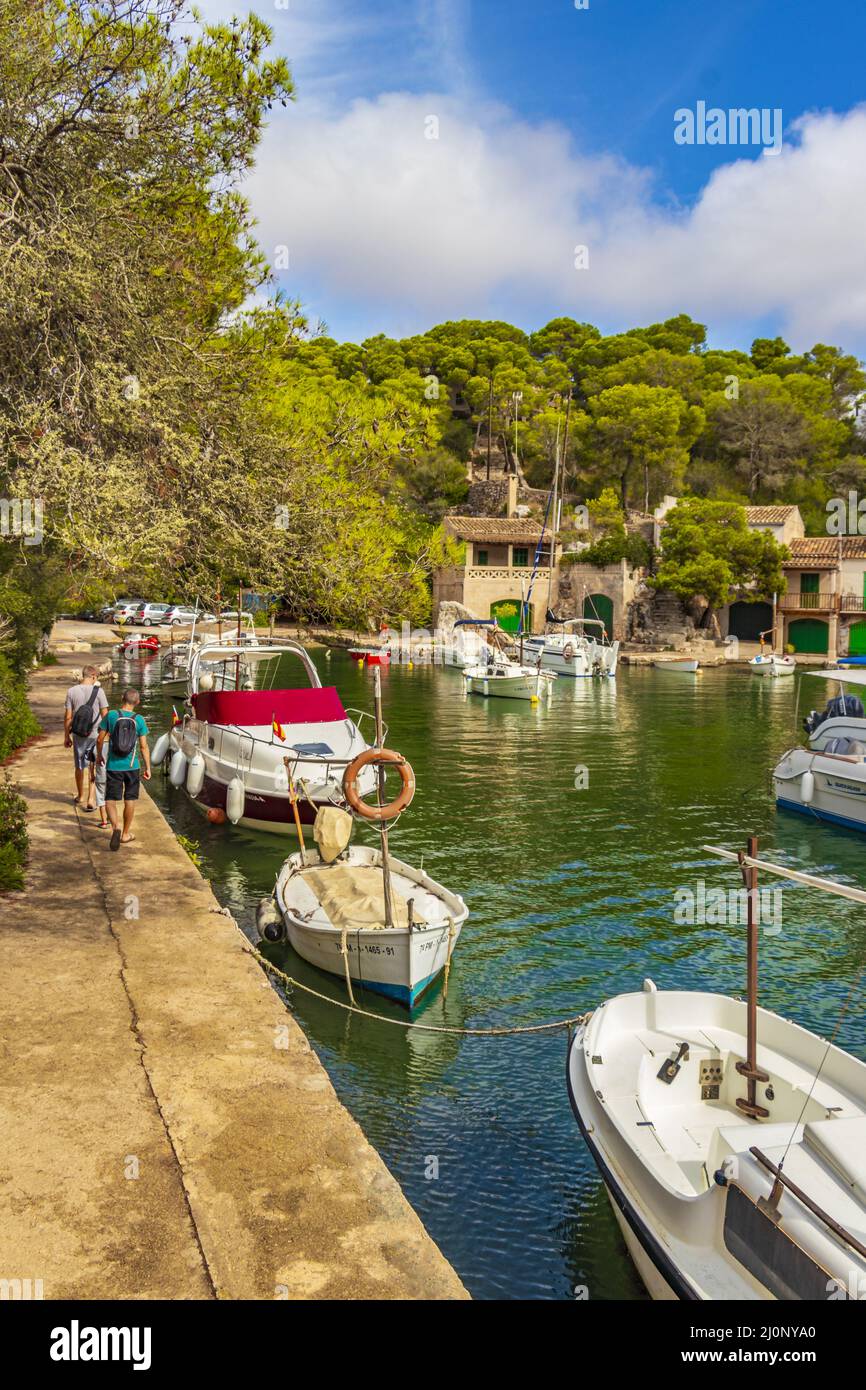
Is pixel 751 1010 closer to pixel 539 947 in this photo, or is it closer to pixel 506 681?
pixel 539 947

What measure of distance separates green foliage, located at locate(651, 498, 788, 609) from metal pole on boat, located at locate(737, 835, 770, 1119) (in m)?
60.3

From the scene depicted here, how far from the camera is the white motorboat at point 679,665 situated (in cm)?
6012

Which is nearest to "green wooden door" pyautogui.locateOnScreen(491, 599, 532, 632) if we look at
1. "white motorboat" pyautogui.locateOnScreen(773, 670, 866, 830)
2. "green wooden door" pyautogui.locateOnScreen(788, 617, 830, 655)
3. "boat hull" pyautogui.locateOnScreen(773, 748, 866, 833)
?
"green wooden door" pyautogui.locateOnScreen(788, 617, 830, 655)

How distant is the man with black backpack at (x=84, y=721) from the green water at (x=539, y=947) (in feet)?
9.31

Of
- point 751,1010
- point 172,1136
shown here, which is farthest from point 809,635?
point 172,1136

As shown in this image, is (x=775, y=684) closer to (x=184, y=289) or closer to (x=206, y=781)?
(x=206, y=781)

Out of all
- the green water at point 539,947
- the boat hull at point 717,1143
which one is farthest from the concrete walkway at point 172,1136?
the boat hull at point 717,1143

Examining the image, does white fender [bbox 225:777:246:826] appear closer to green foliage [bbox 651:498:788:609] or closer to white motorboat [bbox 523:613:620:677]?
white motorboat [bbox 523:613:620:677]

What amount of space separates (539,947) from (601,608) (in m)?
58.8

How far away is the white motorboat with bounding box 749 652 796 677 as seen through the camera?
59.6m

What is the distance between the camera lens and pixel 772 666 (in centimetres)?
5991

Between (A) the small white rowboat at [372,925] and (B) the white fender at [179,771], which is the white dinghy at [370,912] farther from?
(B) the white fender at [179,771]

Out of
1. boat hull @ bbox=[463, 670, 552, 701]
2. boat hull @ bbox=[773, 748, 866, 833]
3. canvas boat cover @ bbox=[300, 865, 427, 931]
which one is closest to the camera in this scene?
canvas boat cover @ bbox=[300, 865, 427, 931]
